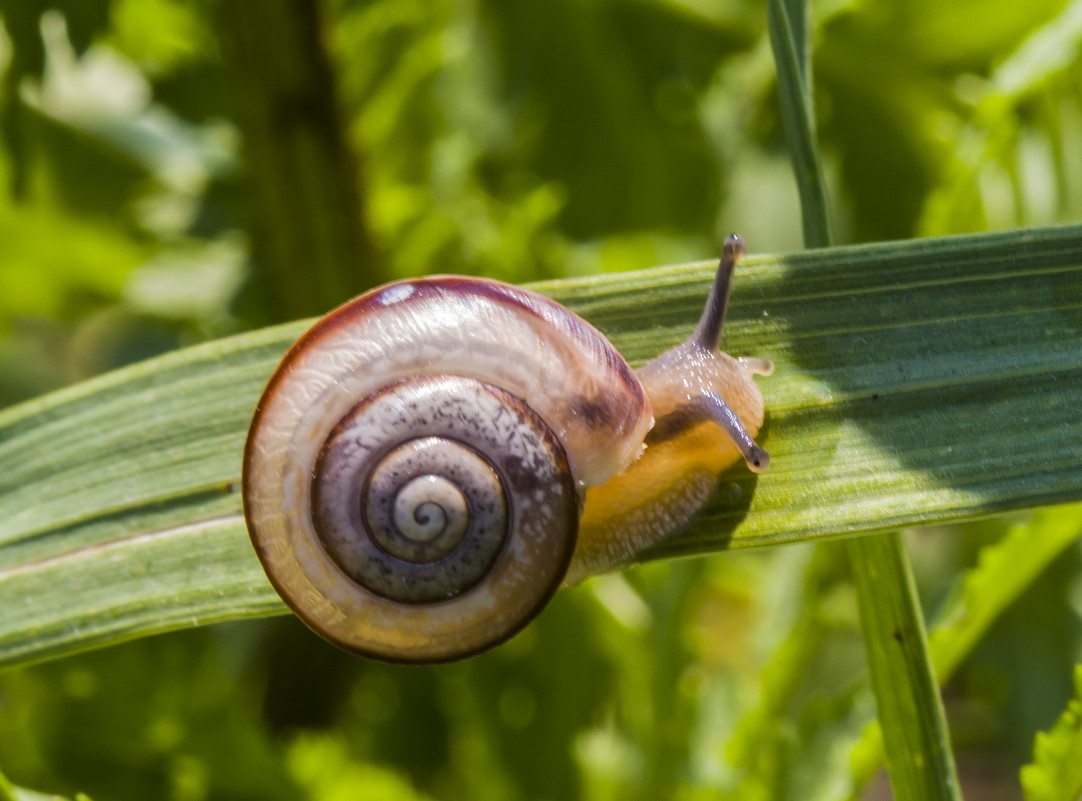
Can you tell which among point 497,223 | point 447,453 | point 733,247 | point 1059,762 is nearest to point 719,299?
point 733,247

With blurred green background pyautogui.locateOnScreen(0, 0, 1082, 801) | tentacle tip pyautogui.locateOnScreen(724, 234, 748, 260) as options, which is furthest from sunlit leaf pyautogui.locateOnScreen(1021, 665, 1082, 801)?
tentacle tip pyautogui.locateOnScreen(724, 234, 748, 260)

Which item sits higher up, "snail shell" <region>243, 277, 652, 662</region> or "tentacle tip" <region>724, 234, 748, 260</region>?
"tentacle tip" <region>724, 234, 748, 260</region>

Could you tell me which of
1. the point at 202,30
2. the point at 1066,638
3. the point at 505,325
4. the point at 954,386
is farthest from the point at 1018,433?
the point at 202,30

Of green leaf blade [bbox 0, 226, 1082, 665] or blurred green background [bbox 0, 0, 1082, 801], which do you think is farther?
blurred green background [bbox 0, 0, 1082, 801]

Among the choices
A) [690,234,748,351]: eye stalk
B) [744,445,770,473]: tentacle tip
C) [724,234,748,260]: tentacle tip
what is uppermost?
[724,234,748,260]: tentacle tip

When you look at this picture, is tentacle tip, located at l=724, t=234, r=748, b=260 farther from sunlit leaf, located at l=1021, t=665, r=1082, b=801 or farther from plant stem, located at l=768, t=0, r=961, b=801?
sunlit leaf, located at l=1021, t=665, r=1082, b=801

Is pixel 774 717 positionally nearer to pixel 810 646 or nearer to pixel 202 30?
pixel 810 646
